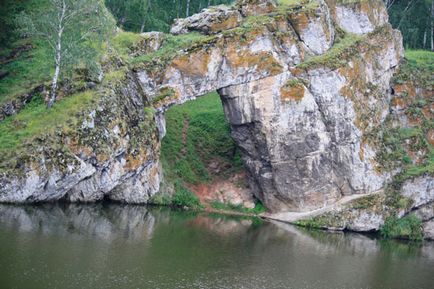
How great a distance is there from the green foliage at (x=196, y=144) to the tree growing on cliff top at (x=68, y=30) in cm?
1258

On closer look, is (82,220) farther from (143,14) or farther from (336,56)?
(143,14)

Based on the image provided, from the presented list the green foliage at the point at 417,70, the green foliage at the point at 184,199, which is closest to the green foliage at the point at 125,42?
the green foliage at the point at 184,199

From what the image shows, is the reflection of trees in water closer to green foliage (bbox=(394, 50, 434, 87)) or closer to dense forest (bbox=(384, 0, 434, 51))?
green foliage (bbox=(394, 50, 434, 87))

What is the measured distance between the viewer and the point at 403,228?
45.6 metres

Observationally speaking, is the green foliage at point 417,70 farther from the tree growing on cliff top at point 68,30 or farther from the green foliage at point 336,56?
the tree growing on cliff top at point 68,30

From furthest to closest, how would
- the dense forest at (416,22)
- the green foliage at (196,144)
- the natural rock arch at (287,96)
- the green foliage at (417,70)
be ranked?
the dense forest at (416,22), the green foliage at (417,70), the green foliage at (196,144), the natural rock arch at (287,96)

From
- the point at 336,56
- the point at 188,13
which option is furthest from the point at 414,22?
the point at 336,56

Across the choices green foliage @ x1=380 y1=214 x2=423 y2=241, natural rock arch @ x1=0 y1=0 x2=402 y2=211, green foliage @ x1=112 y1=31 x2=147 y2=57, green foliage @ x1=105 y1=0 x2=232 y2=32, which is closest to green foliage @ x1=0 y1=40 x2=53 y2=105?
green foliage @ x1=112 y1=31 x2=147 y2=57

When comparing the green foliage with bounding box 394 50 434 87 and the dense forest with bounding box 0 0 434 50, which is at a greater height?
the dense forest with bounding box 0 0 434 50

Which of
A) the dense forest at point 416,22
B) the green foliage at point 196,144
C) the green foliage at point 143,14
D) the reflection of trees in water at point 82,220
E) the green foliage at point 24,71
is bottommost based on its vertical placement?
the reflection of trees in water at point 82,220

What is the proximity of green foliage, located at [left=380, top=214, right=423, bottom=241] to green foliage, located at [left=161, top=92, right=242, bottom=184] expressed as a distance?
13358mm

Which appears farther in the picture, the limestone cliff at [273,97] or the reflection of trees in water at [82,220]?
the limestone cliff at [273,97]

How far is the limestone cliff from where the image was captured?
4550 centimetres

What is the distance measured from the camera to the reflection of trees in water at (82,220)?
110 feet
